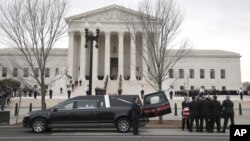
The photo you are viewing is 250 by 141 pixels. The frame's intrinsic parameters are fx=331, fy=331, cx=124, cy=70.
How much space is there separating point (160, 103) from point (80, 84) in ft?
119

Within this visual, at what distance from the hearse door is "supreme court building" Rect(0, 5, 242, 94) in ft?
40.8

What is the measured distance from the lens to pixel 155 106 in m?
17.4

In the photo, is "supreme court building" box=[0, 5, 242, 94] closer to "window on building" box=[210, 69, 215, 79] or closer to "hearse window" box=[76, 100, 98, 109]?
"window on building" box=[210, 69, 215, 79]

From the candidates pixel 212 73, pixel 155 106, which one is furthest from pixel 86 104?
pixel 212 73

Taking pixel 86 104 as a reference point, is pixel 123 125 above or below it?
below

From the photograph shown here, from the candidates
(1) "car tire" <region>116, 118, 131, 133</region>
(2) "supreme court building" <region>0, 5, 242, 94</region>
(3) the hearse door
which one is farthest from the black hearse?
(2) "supreme court building" <region>0, 5, 242, 94</region>

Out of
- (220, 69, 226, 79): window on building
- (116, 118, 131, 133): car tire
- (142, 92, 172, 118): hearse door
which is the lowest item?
(116, 118, 131, 133): car tire

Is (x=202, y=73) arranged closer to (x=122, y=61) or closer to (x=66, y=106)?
(x=122, y=61)

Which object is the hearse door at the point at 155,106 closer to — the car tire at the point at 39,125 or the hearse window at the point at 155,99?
the hearse window at the point at 155,99

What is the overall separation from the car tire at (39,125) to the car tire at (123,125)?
3.39 metres

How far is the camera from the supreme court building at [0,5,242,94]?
56000 mm

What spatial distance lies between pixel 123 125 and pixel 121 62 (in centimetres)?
4688

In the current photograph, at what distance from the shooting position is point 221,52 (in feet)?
295

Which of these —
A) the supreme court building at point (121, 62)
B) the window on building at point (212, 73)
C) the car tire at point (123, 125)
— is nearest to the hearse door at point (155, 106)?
the car tire at point (123, 125)
